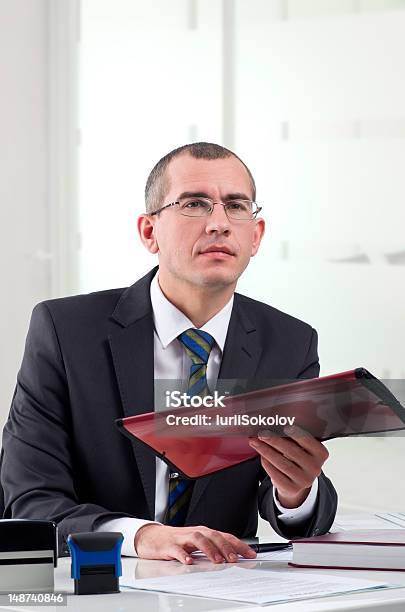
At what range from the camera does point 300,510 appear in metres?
2.15

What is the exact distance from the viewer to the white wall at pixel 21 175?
5.19 meters

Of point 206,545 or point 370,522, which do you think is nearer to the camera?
point 206,545

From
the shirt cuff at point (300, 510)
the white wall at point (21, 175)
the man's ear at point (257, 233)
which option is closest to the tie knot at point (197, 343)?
the man's ear at point (257, 233)

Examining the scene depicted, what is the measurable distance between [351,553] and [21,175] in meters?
3.76

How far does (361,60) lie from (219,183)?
181 cm

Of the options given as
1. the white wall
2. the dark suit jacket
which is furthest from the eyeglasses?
the white wall

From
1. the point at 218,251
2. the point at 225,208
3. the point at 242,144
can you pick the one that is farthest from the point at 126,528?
the point at 242,144

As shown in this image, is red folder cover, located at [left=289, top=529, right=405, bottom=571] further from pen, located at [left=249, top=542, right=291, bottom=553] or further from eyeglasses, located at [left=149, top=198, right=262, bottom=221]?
eyeglasses, located at [left=149, top=198, right=262, bottom=221]

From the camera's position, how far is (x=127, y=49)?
5176 mm

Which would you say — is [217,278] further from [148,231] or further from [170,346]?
[148,231]

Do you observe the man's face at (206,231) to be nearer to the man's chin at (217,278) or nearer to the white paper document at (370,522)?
the man's chin at (217,278)

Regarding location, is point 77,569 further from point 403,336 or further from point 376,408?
point 403,336

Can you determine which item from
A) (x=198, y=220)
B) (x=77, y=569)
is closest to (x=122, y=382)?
(x=198, y=220)

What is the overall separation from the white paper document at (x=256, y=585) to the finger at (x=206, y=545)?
0.25 feet
